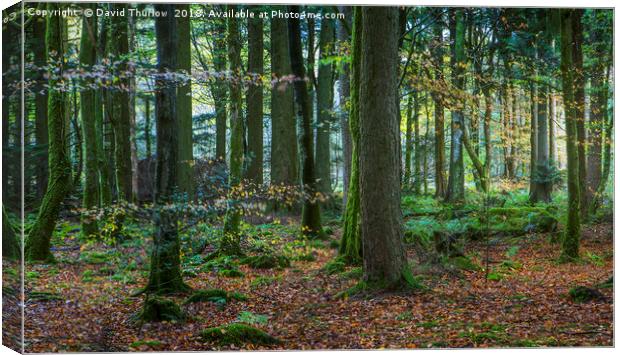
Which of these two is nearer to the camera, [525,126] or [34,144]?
[34,144]

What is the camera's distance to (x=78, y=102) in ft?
21.2

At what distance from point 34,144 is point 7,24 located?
1.20 meters

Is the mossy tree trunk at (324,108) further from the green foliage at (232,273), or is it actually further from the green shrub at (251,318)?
the green shrub at (251,318)

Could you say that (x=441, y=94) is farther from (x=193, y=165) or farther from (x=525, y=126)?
(x=193, y=165)

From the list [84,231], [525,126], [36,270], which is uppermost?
[525,126]

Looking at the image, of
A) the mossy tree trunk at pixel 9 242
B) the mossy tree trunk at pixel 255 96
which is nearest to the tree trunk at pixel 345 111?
the mossy tree trunk at pixel 255 96

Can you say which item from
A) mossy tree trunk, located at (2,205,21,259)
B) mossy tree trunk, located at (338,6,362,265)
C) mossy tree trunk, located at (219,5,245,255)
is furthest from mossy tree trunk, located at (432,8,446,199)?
mossy tree trunk, located at (2,205,21,259)

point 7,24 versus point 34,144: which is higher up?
point 7,24

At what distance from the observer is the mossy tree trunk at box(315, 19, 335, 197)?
7868 millimetres

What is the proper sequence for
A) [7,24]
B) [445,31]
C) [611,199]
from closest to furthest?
1. [7,24]
2. [611,199]
3. [445,31]

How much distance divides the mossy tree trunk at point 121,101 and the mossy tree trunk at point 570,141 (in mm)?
5240

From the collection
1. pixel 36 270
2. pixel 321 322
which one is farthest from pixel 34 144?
pixel 321 322

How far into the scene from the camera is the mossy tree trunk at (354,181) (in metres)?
7.45

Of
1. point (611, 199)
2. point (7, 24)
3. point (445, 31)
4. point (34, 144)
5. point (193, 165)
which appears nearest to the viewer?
point (7, 24)
